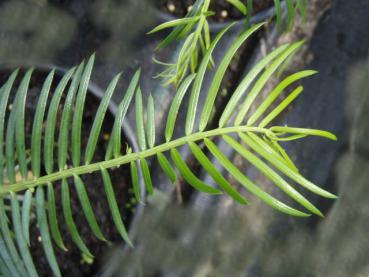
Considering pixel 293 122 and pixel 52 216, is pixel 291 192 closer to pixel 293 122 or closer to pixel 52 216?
pixel 52 216

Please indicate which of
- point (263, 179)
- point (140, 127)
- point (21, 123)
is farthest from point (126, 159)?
point (263, 179)

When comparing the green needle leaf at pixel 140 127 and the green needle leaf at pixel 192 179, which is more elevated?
the green needle leaf at pixel 140 127

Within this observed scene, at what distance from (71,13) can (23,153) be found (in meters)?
0.77

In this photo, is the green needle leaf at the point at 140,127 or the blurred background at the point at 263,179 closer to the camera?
the green needle leaf at the point at 140,127

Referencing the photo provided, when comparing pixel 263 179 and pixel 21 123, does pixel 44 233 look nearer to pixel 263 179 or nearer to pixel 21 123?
pixel 21 123

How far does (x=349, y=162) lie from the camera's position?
152 cm

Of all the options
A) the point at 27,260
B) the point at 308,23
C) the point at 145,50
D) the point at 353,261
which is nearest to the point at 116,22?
the point at 145,50

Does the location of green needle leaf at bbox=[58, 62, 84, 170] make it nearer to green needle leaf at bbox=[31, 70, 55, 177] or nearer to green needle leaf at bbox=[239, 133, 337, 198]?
green needle leaf at bbox=[31, 70, 55, 177]

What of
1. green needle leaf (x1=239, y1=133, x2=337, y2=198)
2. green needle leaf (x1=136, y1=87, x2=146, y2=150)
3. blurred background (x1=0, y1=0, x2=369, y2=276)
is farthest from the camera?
blurred background (x1=0, y1=0, x2=369, y2=276)

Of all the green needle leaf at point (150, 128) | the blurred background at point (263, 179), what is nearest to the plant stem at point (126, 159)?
the green needle leaf at point (150, 128)

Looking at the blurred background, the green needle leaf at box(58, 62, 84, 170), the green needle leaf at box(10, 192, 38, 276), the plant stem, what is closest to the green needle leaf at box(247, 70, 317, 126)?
the plant stem

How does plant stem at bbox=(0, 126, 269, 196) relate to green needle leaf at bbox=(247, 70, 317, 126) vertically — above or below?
above

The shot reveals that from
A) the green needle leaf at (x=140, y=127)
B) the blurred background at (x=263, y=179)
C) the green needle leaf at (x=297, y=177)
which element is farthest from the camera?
the blurred background at (x=263, y=179)

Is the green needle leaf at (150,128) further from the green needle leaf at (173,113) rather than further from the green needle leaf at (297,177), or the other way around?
the green needle leaf at (297,177)
